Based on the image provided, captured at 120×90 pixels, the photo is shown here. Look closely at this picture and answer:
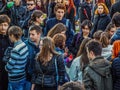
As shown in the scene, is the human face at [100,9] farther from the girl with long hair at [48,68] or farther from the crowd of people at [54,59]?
the girl with long hair at [48,68]

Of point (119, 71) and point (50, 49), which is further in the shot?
point (50, 49)

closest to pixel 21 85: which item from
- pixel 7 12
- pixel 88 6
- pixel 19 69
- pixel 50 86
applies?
pixel 19 69

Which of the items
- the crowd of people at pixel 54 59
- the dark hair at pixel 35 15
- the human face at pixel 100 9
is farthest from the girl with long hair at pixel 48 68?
the human face at pixel 100 9

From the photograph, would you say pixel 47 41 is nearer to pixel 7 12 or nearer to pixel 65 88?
pixel 65 88

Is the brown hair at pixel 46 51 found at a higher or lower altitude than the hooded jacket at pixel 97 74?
higher

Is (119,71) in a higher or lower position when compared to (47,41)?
lower

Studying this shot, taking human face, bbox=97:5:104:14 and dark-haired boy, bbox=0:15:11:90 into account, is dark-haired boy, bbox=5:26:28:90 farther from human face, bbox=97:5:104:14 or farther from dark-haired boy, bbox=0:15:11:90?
human face, bbox=97:5:104:14

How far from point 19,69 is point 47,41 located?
35.0 inches

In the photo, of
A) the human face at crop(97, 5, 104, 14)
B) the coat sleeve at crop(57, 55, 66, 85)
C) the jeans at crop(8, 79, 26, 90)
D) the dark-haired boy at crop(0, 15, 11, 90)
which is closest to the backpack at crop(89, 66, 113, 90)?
the coat sleeve at crop(57, 55, 66, 85)

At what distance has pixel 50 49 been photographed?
21.3 ft

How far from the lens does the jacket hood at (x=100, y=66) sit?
6027mm

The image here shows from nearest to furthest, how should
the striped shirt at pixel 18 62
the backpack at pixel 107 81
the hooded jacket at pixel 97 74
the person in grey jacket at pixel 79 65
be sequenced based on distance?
the hooded jacket at pixel 97 74 → the backpack at pixel 107 81 → the person in grey jacket at pixel 79 65 → the striped shirt at pixel 18 62

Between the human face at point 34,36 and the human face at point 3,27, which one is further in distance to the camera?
the human face at point 3,27

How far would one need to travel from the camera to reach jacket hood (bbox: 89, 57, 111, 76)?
19.8 feet
